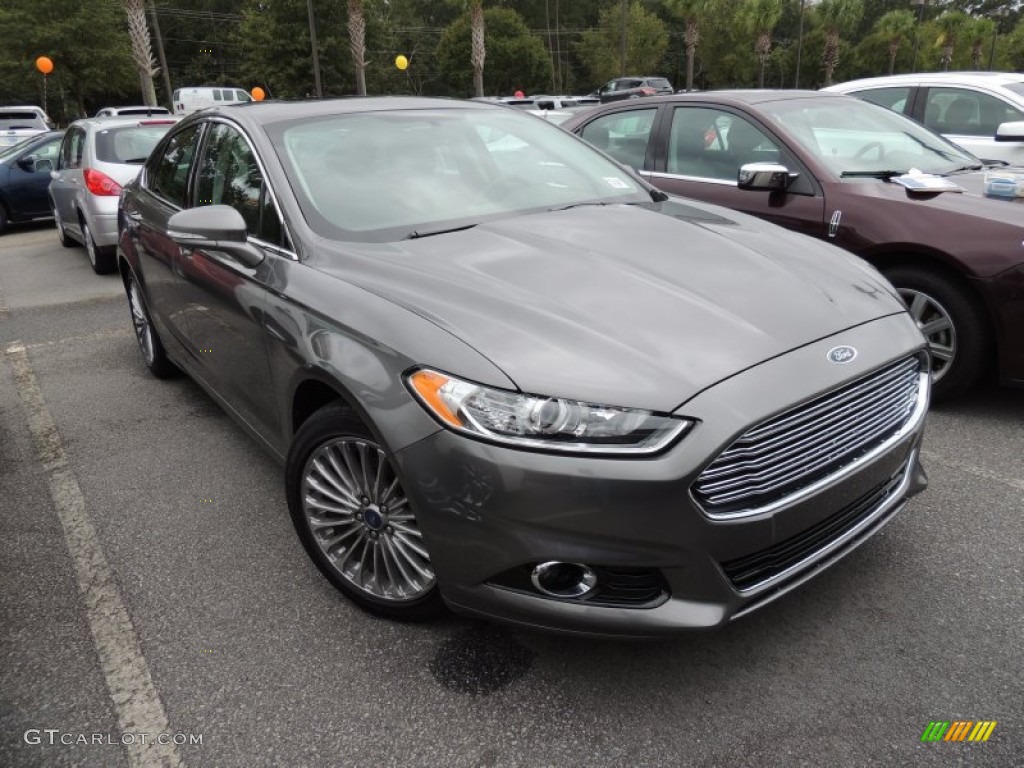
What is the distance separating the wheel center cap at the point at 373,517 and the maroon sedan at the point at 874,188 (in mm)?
3029

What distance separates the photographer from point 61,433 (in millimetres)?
4184

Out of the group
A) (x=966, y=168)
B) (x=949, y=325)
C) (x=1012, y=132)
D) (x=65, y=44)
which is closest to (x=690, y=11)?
(x=65, y=44)

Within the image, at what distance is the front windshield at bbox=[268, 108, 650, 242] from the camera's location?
284 centimetres

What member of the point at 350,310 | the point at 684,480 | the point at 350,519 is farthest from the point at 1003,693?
the point at 350,310

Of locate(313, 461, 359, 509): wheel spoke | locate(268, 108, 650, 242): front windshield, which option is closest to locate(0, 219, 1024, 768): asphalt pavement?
locate(313, 461, 359, 509): wheel spoke

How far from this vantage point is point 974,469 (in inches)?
132

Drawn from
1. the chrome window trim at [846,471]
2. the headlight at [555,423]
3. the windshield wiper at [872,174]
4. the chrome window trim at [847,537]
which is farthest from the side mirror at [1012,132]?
the headlight at [555,423]

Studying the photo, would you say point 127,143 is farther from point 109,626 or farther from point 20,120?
point 20,120

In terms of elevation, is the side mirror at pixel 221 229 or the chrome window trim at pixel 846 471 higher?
the side mirror at pixel 221 229

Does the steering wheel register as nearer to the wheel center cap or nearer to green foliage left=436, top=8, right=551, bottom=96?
the wheel center cap

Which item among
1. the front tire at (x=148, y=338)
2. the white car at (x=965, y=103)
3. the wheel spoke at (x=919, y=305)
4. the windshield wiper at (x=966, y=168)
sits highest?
the white car at (x=965, y=103)

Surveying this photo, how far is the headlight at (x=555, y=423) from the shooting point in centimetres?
188

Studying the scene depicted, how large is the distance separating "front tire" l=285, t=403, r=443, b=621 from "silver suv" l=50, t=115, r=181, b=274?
6.30 m

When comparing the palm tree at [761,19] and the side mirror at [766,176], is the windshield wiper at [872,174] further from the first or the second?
the palm tree at [761,19]
